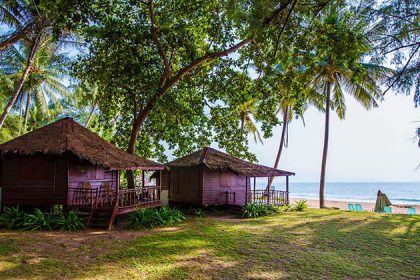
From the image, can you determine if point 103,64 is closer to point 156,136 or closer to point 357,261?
point 156,136

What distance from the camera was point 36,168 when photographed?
13.6 meters

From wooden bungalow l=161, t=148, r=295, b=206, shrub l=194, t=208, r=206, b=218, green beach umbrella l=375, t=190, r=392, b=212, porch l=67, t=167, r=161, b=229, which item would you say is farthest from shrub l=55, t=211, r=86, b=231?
green beach umbrella l=375, t=190, r=392, b=212

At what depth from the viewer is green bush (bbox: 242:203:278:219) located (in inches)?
652

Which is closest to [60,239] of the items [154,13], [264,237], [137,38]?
[264,237]

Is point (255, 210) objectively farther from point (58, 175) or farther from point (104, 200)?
point (58, 175)

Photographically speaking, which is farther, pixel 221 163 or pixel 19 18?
pixel 221 163

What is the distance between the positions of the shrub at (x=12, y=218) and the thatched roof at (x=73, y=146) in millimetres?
2241

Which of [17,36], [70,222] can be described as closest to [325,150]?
[70,222]

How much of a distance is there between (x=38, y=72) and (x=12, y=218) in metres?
14.7

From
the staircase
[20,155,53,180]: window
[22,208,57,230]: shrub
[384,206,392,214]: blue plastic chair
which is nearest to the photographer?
[22,208,57,230]: shrub

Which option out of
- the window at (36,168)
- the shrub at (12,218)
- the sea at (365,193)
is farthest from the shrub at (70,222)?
the sea at (365,193)

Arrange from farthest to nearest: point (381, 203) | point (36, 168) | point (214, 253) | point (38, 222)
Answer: point (381, 203) → point (36, 168) → point (38, 222) → point (214, 253)

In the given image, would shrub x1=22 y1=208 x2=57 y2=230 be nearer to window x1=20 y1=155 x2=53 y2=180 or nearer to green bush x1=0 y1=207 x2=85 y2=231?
green bush x1=0 y1=207 x2=85 y2=231

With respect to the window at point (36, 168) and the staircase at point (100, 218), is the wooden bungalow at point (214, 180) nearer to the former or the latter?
the staircase at point (100, 218)
